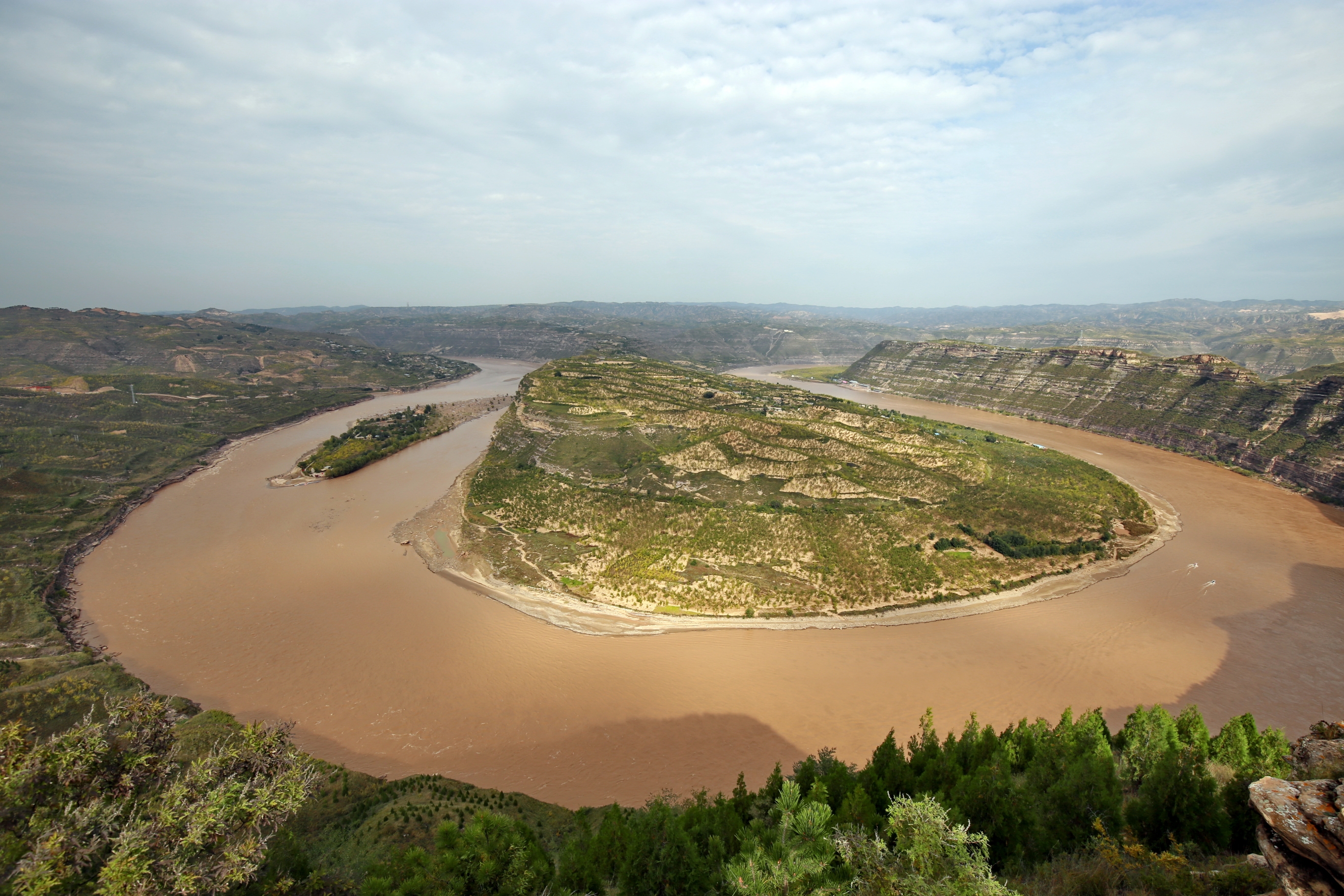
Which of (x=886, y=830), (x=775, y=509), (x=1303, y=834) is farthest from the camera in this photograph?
(x=775, y=509)

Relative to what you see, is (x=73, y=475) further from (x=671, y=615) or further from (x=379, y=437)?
(x=671, y=615)

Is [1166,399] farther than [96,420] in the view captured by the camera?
Yes

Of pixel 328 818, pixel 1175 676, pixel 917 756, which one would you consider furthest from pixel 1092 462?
pixel 328 818

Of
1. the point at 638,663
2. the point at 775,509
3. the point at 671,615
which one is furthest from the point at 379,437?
the point at 638,663

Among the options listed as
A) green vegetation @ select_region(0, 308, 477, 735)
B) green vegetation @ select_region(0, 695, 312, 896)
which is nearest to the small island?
green vegetation @ select_region(0, 308, 477, 735)

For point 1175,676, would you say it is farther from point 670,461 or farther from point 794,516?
point 670,461

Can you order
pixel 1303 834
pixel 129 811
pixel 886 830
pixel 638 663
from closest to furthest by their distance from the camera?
pixel 1303 834
pixel 129 811
pixel 886 830
pixel 638 663

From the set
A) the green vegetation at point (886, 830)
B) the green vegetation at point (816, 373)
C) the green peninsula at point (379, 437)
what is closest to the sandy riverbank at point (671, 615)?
the green vegetation at point (886, 830)
